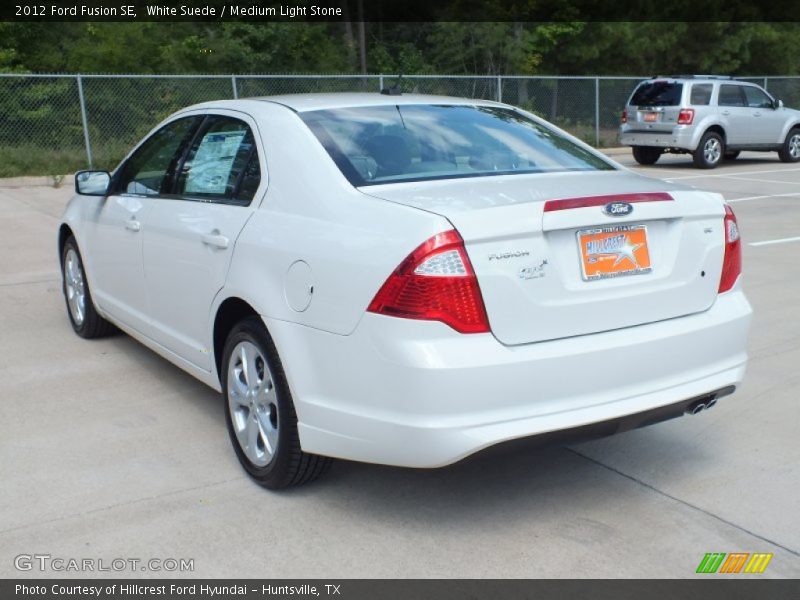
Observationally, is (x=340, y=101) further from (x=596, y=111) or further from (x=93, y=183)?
(x=596, y=111)

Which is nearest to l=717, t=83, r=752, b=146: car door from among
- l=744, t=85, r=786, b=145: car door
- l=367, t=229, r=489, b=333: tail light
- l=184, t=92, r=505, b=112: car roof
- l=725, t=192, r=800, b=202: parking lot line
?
l=744, t=85, r=786, b=145: car door

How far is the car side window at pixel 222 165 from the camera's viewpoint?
4.16 m

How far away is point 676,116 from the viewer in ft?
61.8

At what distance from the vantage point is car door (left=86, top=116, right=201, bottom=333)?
4.98m

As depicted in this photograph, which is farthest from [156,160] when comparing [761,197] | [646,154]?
[646,154]

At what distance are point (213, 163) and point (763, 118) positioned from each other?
1833 cm

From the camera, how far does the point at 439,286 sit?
315 cm

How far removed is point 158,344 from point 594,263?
99.0 inches

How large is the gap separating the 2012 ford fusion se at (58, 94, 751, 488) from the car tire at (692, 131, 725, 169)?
50.7 ft

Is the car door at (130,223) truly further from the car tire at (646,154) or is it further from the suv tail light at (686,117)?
the car tire at (646,154)

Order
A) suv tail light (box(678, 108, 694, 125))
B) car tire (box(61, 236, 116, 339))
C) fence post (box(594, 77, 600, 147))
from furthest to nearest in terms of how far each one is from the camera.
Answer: fence post (box(594, 77, 600, 147))
suv tail light (box(678, 108, 694, 125))
car tire (box(61, 236, 116, 339))

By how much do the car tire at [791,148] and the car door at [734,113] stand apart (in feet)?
4.69

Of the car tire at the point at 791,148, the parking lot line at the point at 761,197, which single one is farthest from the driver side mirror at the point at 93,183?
the car tire at the point at 791,148

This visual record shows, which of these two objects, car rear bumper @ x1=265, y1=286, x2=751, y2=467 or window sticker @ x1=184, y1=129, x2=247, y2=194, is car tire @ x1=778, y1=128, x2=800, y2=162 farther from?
car rear bumper @ x1=265, y1=286, x2=751, y2=467
